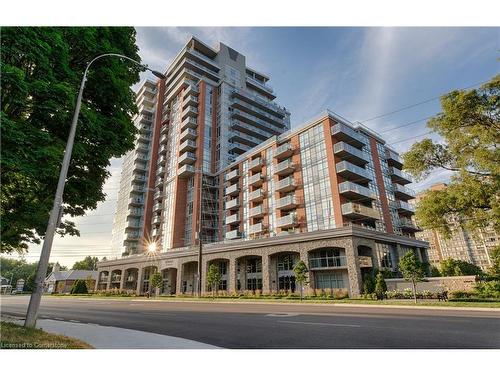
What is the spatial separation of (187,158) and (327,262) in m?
34.0

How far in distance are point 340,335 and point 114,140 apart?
10950mm

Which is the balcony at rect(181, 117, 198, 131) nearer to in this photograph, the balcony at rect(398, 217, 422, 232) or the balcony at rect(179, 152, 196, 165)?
the balcony at rect(179, 152, 196, 165)

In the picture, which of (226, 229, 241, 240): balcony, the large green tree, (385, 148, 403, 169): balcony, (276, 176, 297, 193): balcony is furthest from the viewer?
(385, 148, 403, 169): balcony

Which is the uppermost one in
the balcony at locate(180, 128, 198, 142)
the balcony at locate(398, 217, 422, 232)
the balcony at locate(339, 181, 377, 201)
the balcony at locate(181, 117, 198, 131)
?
the balcony at locate(181, 117, 198, 131)

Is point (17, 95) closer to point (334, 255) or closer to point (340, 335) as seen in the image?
point (340, 335)

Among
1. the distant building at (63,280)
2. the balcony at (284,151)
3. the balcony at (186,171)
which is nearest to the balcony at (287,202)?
the balcony at (284,151)

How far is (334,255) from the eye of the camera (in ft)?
109

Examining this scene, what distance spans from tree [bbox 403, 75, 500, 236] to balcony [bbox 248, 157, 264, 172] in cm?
2829

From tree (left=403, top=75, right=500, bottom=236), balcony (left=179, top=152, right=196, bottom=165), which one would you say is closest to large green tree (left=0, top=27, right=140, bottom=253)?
tree (left=403, top=75, right=500, bottom=236)

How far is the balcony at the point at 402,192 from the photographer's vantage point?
4594 centimetres

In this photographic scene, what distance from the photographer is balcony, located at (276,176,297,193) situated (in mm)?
41312

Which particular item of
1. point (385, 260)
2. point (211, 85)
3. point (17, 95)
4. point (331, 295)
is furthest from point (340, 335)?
point (211, 85)

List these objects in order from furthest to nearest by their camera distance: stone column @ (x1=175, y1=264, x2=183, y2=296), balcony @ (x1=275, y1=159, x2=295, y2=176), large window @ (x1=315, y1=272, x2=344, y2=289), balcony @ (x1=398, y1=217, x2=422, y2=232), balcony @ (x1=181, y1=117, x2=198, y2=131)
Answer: balcony @ (x1=181, y1=117, x2=198, y2=131) < stone column @ (x1=175, y1=264, x2=183, y2=296) < balcony @ (x1=398, y1=217, x2=422, y2=232) < balcony @ (x1=275, y1=159, x2=295, y2=176) < large window @ (x1=315, y1=272, x2=344, y2=289)

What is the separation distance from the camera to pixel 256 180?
4688cm
